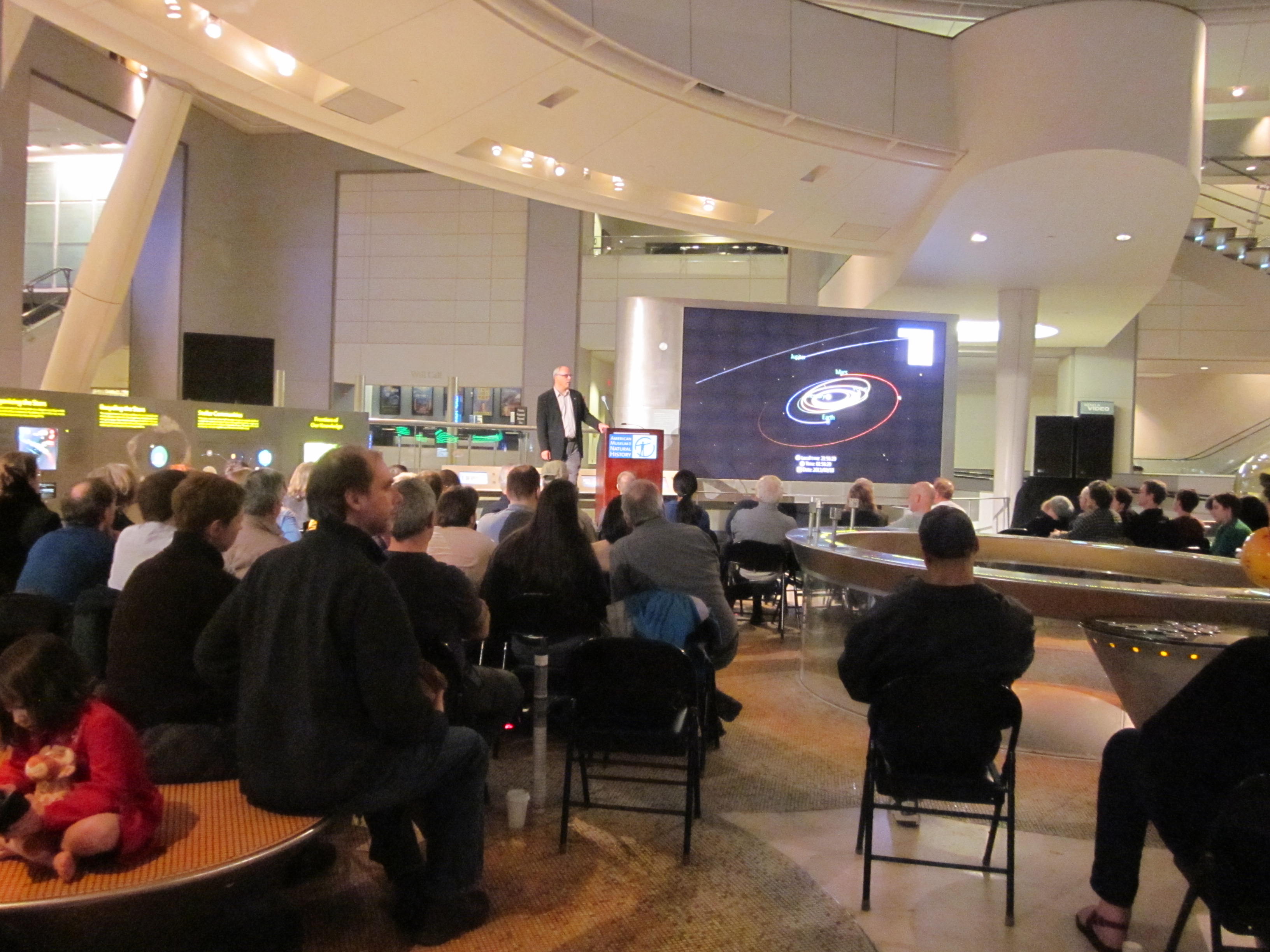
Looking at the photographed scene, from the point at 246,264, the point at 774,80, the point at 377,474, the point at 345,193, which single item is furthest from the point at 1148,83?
the point at 246,264

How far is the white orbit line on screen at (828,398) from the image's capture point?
10.4 meters

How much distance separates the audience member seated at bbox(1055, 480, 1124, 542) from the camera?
6859mm

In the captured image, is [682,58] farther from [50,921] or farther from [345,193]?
[345,193]

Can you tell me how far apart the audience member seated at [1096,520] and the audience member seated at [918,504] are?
1078 millimetres

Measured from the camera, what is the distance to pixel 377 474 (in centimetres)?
241

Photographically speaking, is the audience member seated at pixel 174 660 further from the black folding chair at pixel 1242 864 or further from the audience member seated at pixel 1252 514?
the audience member seated at pixel 1252 514

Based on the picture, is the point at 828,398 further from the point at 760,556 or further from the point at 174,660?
the point at 174,660

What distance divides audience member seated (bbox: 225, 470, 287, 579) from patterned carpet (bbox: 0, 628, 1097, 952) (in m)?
1.07

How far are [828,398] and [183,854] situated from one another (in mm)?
9185

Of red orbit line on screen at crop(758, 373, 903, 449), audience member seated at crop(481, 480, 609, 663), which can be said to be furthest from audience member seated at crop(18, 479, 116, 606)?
red orbit line on screen at crop(758, 373, 903, 449)

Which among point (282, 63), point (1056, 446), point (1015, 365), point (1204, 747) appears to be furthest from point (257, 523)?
point (1056, 446)

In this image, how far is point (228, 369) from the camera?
1297 cm

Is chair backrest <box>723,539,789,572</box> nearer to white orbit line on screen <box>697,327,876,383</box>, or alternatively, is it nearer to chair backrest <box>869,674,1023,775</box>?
white orbit line on screen <box>697,327,876,383</box>

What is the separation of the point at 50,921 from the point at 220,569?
1.01 metres
